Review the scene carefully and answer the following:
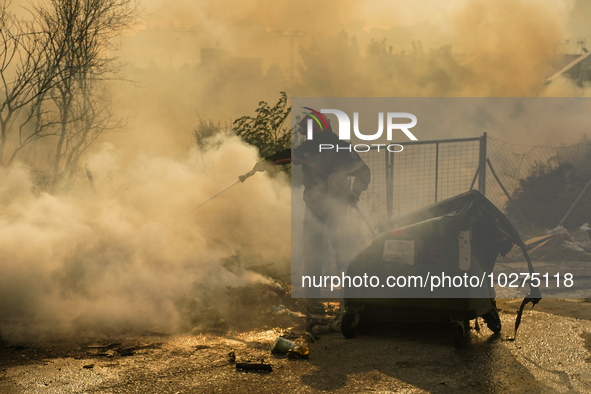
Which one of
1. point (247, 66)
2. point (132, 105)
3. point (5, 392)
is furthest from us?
point (247, 66)

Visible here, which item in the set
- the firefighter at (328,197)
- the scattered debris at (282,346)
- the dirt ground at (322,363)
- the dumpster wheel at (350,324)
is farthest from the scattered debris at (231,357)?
the firefighter at (328,197)

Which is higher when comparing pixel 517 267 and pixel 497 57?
pixel 497 57

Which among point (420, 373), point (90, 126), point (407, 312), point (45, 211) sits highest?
point (90, 126)

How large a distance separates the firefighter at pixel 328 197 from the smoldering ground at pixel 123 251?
0.71m

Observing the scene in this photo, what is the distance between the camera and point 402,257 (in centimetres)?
462

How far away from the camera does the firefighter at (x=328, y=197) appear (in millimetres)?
6652

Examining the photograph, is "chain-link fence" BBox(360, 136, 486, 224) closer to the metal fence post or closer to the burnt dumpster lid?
the metal fence post

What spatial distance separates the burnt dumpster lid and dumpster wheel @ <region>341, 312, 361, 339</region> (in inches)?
32.2

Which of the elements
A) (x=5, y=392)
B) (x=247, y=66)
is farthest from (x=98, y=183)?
(x=247, y=66)

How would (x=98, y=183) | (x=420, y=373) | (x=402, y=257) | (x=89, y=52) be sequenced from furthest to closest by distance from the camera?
(x=89, y=52) < (x=98, y=183) < (x=402, y=257) < (x=420, y=373)

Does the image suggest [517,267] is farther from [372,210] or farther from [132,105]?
[132,105]

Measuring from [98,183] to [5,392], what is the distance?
17.1 feet

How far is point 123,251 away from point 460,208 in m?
3.28

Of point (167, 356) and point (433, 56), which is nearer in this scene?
point (167, 356)
